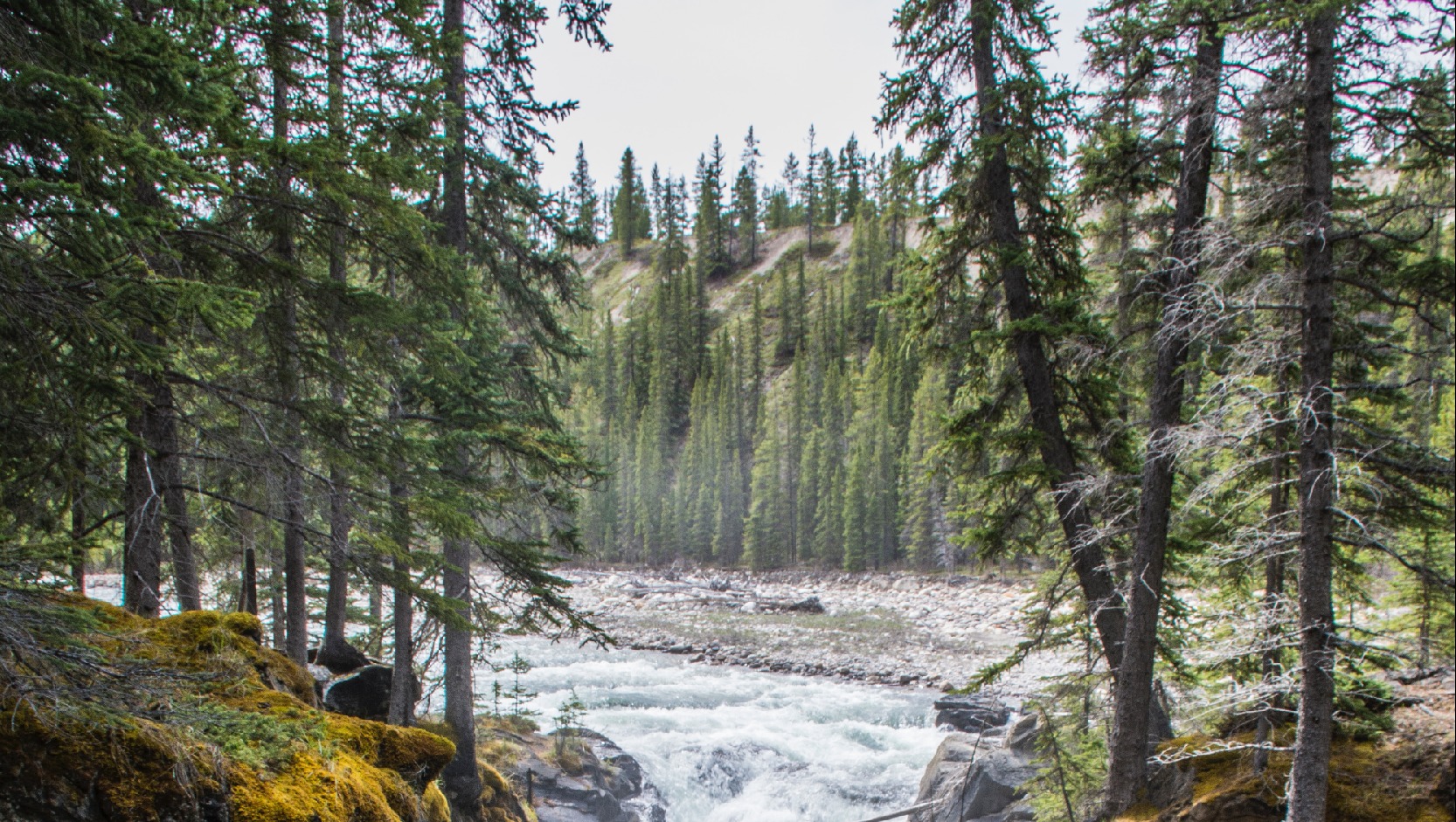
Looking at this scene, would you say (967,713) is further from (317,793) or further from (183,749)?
(183,749)

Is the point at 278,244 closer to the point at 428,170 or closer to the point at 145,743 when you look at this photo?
the point at 428,170

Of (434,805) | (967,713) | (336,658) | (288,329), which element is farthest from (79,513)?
(967,713)

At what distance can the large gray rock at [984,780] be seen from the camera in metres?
11.3

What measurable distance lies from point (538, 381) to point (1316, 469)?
374 inches

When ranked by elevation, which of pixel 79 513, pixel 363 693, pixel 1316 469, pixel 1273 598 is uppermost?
pixel 1316 469

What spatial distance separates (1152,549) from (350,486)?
7220 millimetres

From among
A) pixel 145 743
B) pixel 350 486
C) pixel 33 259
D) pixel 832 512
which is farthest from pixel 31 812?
pixel 832 512

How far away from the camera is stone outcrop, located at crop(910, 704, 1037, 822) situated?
1129 cm

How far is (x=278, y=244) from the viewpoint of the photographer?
302 inches

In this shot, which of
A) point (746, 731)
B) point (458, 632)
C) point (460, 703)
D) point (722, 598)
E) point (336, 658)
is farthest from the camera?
point (722, 598)

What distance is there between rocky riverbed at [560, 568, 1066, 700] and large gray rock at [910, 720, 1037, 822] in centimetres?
447

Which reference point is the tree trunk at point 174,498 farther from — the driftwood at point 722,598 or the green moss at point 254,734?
the driftwood at point 722,598

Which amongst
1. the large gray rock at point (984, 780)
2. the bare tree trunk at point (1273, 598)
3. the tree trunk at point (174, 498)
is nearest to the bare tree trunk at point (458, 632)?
the tree trunk at point (174, 498)

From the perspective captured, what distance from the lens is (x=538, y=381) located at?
11766 millimetres
